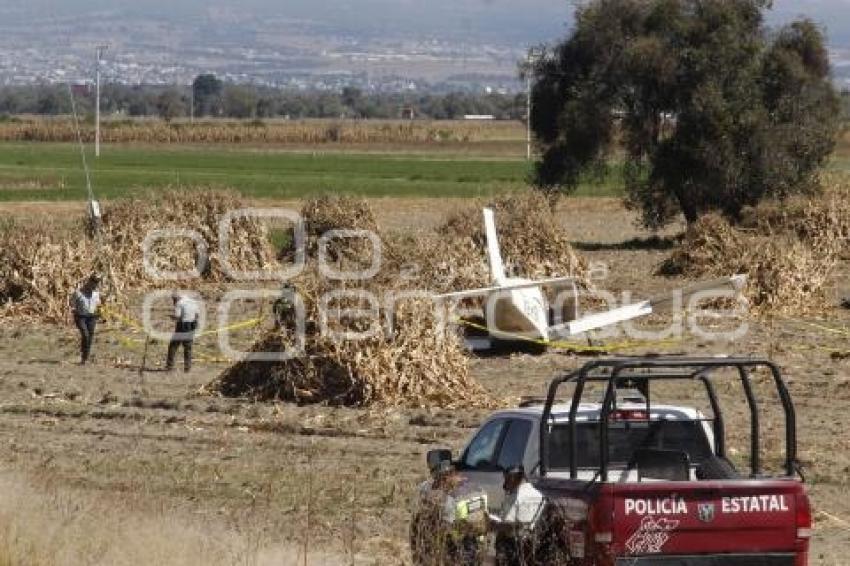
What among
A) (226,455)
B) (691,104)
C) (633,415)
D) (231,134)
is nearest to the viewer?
(633,415)

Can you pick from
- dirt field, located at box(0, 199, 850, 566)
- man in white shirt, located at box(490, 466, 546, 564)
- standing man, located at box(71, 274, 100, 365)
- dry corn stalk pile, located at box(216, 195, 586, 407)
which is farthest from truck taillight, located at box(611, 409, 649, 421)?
standing man, located at box(71, 274, 100, 365)

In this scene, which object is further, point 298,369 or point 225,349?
point 225,349

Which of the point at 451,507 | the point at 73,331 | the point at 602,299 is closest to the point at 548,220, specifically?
the point at 602,299

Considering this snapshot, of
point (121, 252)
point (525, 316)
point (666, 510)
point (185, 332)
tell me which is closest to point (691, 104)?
point (121, 252)

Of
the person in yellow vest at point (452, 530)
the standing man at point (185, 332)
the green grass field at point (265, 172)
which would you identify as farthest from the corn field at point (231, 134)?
the person in yellow vest at point (452, 530)

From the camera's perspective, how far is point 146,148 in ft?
403

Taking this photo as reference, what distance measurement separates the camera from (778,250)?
120ft

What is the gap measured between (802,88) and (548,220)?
12237mm

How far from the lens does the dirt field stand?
13.1 metres

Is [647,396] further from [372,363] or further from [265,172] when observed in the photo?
[265,172]

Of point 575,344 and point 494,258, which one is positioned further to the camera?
point 494,258

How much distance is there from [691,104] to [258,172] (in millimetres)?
43449

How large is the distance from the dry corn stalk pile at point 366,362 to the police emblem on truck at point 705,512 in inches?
510

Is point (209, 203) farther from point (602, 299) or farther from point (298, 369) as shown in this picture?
point (298, 369)
